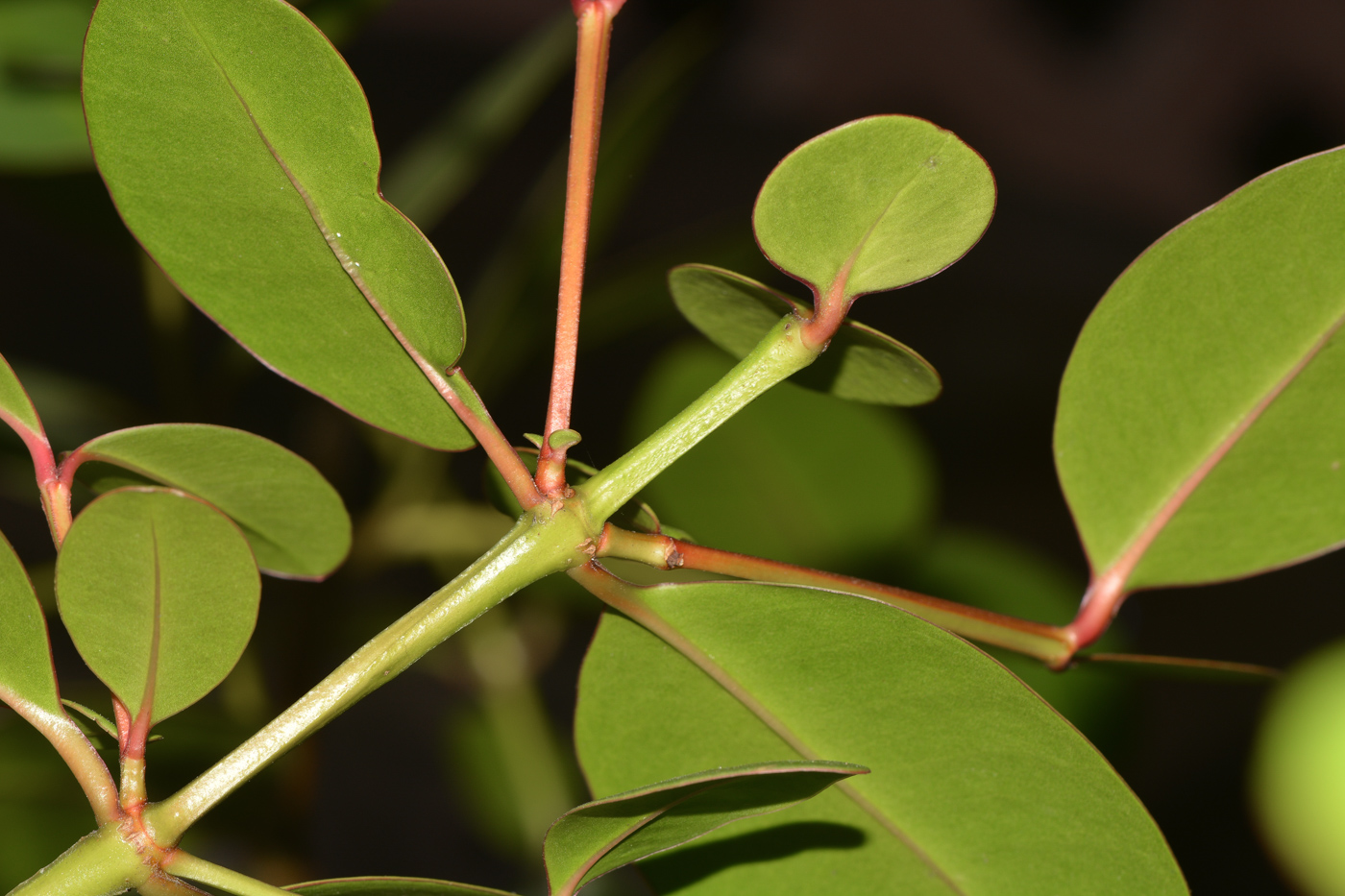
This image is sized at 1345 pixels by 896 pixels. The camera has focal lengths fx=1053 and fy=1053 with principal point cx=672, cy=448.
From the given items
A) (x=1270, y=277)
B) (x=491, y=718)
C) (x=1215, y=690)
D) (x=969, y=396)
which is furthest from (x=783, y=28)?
(x=1270, y=277)

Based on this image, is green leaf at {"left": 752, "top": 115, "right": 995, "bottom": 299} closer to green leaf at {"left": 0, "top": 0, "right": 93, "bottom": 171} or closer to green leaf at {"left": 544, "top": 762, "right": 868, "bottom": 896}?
green leaf at {"left": 544, "top": 762, "right": 868, "bottom": 896}

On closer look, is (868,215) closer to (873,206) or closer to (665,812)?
(873,206)

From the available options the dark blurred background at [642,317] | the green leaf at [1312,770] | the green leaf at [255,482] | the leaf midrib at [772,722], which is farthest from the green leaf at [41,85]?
the green leaf at [1312,770]

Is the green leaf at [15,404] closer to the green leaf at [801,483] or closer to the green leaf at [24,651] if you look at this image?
the green leaf at [24,651]

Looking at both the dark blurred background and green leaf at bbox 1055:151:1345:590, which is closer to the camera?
green leaf at bbox 1055:151:1345:590

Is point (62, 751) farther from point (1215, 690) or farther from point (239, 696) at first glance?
point (1215, 690)

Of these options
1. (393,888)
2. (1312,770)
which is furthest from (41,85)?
(1312,770)

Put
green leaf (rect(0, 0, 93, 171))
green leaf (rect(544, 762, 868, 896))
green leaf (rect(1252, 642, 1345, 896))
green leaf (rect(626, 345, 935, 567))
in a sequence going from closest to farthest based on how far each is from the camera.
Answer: green leaf (rect(544, 762, 868, 896)) < green leaf (rect(0, 0, 93, 171)) < green leaf (rect(626, 345, 935, 567)) < green leaf (rect(1252, 642, 1345, 896))

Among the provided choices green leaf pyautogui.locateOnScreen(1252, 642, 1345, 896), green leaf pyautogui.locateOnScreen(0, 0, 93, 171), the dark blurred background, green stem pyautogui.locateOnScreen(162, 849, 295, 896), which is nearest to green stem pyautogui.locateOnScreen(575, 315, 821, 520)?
green stem pyautogui.locateOnScreen(162, 849, 295, 896)
